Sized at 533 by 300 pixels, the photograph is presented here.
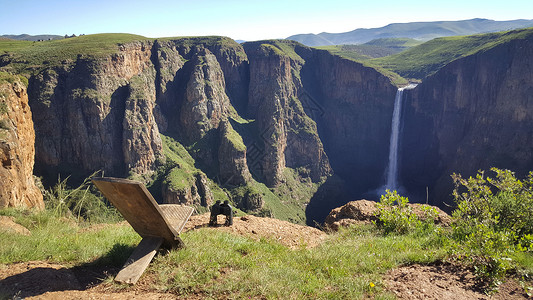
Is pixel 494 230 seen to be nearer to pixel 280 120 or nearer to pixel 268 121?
pixel 280 120

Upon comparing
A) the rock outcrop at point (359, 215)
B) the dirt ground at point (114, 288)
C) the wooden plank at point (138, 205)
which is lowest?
the rock outcrop at point (359, 215)

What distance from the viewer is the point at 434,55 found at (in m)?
102

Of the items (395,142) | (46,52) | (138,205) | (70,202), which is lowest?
(395,142)

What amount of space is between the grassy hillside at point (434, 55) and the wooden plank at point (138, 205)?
98104 millimetres

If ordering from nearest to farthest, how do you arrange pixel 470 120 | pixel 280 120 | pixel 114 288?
pixel 114 288 < pixel 470 120 < pixel 280 120

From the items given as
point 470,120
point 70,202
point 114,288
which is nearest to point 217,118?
point 470,120

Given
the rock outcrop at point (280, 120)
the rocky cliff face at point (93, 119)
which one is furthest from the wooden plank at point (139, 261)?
the rock outcrop at point (280, 120)

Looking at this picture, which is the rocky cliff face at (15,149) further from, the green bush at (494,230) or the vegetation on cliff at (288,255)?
the green bush at (494,230)

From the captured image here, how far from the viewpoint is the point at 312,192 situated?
89.2m

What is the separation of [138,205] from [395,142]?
95001 mm

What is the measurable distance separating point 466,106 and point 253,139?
56440 millimetres

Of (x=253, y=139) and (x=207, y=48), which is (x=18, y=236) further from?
(x=207, y=48)

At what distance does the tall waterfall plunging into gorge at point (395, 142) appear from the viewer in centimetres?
8896

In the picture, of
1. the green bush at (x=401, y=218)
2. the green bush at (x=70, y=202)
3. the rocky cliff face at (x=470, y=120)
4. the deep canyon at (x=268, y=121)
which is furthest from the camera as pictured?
the rocky cliff face at (x=470, y=120)
